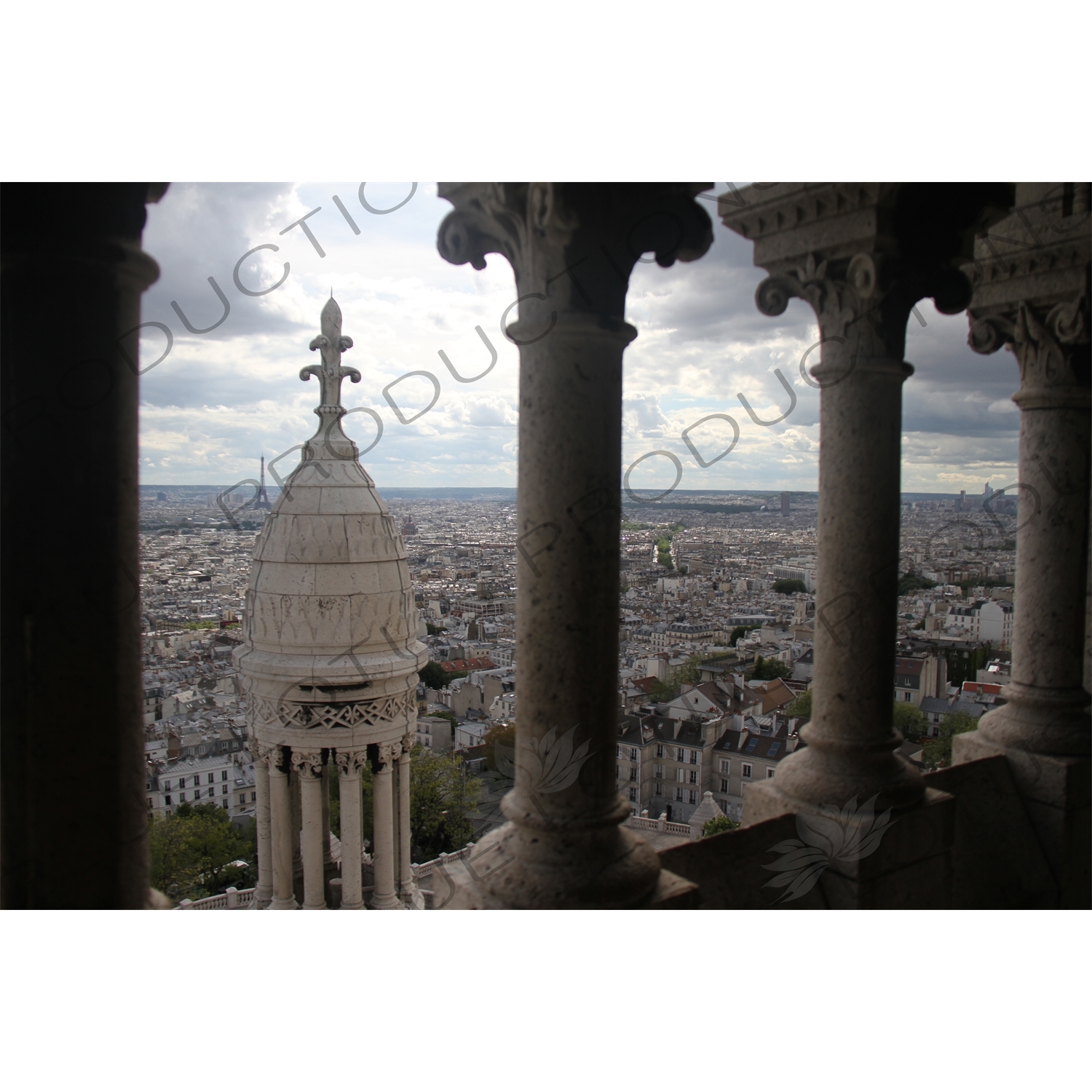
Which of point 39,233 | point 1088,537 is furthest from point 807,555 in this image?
point 39,233

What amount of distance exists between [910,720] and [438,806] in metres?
9.19

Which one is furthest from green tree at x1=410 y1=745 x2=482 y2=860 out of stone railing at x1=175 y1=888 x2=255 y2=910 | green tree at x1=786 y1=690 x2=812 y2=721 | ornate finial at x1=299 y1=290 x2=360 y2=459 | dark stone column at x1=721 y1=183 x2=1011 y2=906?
dark stone column at x1=721 y1=183 x2=1011 y2=906

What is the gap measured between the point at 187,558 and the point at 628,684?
4800mm

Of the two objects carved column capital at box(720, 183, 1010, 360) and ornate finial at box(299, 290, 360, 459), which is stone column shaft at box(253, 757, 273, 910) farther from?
carved column capital at box(720, 183, 1010, 360)

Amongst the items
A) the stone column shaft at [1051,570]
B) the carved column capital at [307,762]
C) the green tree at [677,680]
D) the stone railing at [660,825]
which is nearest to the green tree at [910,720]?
the stone column shaft at [1051,570]

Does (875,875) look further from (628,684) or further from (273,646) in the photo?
(273,646)

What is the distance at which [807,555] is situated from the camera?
7.78 meters

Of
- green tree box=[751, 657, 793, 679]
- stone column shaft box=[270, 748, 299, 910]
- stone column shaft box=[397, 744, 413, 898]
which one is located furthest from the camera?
green tree box=[751, 657, 793, 679]

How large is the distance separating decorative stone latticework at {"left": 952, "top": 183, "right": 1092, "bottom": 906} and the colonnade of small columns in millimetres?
5811

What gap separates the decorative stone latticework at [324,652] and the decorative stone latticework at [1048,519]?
550 cm

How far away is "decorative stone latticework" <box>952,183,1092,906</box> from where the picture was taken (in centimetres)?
595

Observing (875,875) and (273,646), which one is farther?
(273,646)

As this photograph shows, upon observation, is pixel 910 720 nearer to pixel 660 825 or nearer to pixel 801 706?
pixel 801 706

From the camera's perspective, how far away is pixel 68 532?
2.44 m
